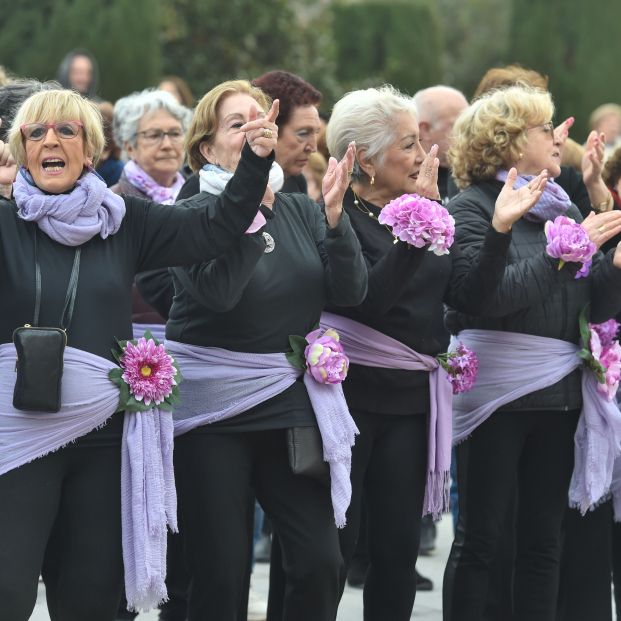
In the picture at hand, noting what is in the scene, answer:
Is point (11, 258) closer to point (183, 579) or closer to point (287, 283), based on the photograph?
point (287, 283)

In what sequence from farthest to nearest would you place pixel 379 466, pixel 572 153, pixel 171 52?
1. pixel 171 52
2. pixel 572 153
3. pixel 379 466

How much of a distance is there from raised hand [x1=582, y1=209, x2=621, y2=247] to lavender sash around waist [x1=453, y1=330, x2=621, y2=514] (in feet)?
1.34

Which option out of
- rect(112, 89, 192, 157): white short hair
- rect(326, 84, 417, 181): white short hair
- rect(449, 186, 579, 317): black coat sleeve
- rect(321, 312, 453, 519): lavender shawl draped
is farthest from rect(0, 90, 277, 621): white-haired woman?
rect(112, 89, 192, 157): white short hair

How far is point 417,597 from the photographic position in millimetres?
6258

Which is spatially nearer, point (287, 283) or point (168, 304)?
point (287, 283)

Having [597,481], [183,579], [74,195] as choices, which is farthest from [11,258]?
[597,481]

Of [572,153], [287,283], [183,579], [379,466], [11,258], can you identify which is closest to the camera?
[11,258]

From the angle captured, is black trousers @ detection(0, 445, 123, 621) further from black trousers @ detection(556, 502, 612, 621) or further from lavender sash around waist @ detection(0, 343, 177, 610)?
black trousers @ detection(556, 502, 612, 621)

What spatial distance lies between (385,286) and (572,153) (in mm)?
2547

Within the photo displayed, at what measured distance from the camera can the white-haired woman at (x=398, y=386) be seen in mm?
4672

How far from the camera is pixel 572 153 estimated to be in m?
6.76

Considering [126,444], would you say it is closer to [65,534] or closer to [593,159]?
[65,534]

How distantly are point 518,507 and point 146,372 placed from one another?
66.7 inches

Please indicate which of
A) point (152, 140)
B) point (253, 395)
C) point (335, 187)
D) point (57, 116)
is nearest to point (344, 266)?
point (335, 187)
